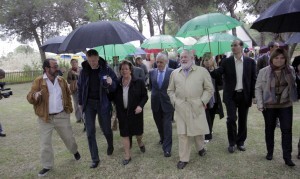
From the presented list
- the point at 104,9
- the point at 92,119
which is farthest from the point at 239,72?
the point at 104,9

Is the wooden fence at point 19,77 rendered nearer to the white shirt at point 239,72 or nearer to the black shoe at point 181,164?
the black shoe at point 181,164

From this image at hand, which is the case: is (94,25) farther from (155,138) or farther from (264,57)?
(264,57)

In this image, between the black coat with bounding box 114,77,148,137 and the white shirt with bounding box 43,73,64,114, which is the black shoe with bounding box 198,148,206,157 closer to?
the black coat with bounding box 114,77,148,137

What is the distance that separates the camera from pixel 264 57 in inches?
248

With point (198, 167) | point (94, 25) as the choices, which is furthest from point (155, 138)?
point (94, 25)

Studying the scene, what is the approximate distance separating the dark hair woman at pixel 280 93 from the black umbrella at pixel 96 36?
7.07 feet

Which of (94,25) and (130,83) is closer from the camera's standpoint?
(94,25)

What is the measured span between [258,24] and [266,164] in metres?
2.15

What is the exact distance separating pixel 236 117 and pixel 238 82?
62 cm

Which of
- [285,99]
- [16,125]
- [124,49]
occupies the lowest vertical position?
[16,125]

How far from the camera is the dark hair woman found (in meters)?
4.13

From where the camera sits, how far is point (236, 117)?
492 cm

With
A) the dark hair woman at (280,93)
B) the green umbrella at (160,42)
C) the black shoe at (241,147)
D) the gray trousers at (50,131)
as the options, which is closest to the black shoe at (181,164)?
the black shoe at (241,147)

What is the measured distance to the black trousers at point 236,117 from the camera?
4789mm
